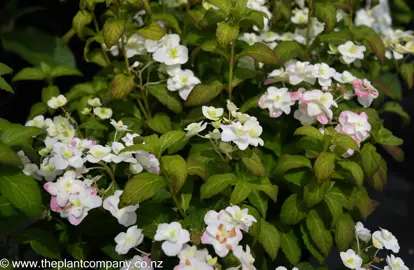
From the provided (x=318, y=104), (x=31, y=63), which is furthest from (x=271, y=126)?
(x=31, y=63)

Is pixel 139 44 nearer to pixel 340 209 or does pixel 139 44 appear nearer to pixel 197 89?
pixel 197 89

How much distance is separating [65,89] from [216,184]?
1.10m

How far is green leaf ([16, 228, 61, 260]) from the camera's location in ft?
4.17

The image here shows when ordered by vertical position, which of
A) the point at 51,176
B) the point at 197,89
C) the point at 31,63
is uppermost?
the point at 197,89

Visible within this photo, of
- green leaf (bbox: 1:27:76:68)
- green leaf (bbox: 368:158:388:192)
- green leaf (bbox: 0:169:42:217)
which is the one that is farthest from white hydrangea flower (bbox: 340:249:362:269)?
green leaf (bbox: 1:27:76:68)

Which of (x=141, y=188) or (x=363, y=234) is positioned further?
(x=363, y=234)

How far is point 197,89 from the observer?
143 centimetres

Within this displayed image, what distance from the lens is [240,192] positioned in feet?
3.98

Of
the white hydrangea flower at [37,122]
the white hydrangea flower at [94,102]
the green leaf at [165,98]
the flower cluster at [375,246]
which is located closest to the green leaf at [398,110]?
the flower cluster at [375,246]

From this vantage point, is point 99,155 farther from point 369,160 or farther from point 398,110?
point 398,110

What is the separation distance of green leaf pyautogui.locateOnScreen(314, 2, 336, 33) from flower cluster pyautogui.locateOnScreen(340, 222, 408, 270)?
0.54 meters

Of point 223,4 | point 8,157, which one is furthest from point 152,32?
point 8,157

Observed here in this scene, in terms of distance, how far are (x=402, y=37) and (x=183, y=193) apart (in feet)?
3.28

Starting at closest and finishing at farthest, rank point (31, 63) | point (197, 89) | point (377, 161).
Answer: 1. point (377, 161)
2. point (197, 89)
3. point (31, 63)
